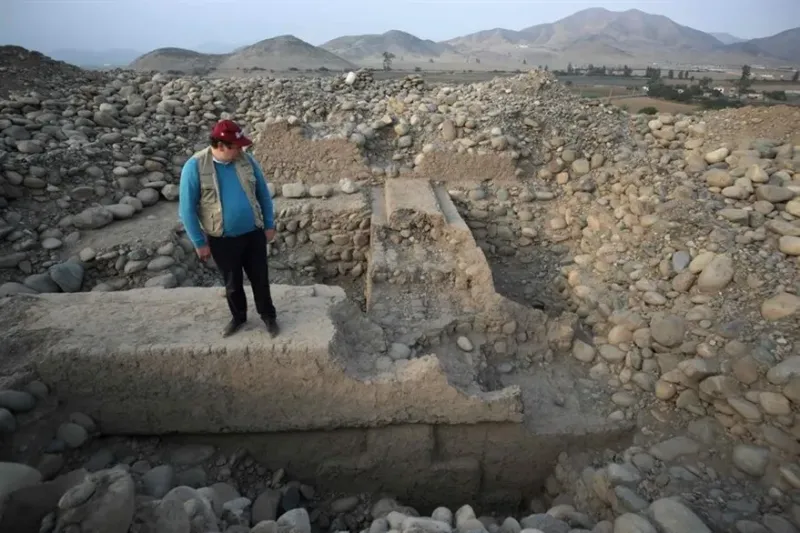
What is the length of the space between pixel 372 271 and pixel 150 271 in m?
2.31

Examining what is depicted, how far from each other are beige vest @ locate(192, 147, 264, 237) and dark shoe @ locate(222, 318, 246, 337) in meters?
0.65

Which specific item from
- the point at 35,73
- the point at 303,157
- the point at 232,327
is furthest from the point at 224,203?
the point at 35,73

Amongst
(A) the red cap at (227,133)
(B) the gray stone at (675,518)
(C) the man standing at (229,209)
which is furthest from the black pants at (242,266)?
(B) the gray stone at (675,518)

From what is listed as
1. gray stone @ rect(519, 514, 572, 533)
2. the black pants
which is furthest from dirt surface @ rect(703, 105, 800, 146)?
the black pants

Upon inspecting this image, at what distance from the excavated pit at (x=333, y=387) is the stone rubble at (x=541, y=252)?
15cm

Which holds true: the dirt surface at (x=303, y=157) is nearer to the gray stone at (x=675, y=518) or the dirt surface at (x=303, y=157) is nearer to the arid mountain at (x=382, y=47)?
the gray stone at (x=675, y=518)

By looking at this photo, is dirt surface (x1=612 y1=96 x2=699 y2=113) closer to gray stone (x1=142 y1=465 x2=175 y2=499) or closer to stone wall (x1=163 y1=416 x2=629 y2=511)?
stone wall (x1=163 y1=416 x2=629 y2=511)

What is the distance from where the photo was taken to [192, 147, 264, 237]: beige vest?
2.69 meters

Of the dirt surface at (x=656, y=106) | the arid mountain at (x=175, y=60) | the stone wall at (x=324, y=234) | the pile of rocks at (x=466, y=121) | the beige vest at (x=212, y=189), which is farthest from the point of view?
the arid mountain at (x=175, y=60)

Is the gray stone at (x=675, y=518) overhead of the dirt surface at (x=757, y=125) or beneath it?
beneath

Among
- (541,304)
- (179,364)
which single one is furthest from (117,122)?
(541,304)

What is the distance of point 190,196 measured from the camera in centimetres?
267

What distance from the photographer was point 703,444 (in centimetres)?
334

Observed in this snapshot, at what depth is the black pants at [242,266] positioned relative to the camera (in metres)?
2.89
